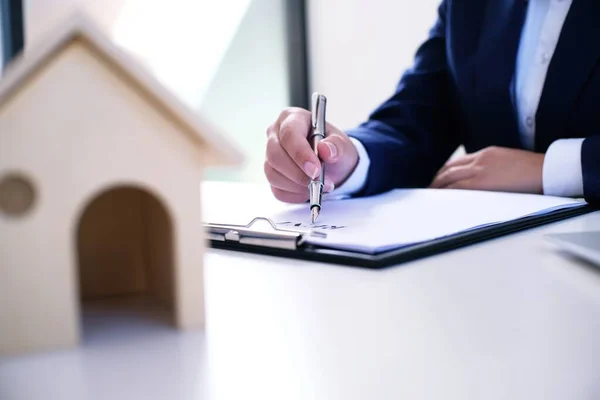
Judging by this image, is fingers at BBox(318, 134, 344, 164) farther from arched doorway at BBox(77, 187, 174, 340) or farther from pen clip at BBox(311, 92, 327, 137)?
arched doorway at BBox(77, 187, 174, 340)

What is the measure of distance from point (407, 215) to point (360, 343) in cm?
34

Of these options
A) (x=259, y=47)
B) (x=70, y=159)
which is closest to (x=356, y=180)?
(x=70, y=159)

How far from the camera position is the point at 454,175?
948 mm

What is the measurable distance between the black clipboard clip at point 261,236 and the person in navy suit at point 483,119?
0.17 meters

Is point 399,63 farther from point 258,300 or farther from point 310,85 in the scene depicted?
point 258,300

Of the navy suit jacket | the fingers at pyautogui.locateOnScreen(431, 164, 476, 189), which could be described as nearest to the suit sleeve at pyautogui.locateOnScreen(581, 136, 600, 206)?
the navy suit jacket

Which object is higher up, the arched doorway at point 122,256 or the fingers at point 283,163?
the fingers at point 283,163

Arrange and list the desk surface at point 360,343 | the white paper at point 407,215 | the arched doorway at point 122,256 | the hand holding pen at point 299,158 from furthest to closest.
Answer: the hand holding pen at point 299,158
the white paper at point 407,215
the arched doorway at point 122,256
the desk surface at point 360,343

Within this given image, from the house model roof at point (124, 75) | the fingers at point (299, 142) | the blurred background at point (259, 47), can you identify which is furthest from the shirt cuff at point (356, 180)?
the blurred background at point (259, 47)

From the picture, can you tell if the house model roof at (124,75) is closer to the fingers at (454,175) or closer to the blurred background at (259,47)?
the fingers at (454,175)

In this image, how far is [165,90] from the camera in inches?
11.2

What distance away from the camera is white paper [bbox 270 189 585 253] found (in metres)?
0.50

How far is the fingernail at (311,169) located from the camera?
692mm
